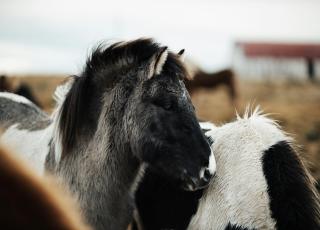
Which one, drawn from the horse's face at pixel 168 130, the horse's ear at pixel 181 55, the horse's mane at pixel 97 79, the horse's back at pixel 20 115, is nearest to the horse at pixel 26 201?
the horse's face at pixel 168 130

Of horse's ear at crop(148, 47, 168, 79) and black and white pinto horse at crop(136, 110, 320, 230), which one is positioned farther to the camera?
horse's ear at crop(148, 47, 168, 79)

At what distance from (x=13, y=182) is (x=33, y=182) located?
0.15 ft

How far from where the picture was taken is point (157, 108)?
347 centimetres

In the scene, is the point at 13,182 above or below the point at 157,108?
above

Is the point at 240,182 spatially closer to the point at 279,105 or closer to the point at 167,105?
the point at 167,105

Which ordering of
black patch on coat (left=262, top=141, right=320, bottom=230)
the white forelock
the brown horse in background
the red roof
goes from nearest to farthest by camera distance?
1. black patch on coat (left=262, top=141, right=320, bottom=230)
2. the white forelock
3. the brown horse in background
4. the red roof

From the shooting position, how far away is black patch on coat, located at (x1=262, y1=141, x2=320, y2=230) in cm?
311

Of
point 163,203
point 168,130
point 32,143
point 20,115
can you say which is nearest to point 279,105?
point 20,115

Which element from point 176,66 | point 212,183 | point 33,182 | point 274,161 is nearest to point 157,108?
point 176,66

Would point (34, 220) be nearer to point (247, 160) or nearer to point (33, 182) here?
point (33, 182)

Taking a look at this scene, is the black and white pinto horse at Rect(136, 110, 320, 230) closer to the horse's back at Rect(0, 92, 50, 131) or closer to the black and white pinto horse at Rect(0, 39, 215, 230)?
the black and white pinto horse at Rect(0, 39, 215, 230)

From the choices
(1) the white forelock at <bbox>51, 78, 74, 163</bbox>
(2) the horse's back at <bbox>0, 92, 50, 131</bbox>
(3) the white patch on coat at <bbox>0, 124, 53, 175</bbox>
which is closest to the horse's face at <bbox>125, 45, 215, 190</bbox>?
(1) the white forelock at <bbox>51, 78, 74, 163</bbox>

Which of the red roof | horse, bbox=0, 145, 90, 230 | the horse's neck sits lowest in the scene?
the red roof

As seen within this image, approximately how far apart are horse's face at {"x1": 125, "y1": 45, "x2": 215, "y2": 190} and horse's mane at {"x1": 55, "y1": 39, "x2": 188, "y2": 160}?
179mm
